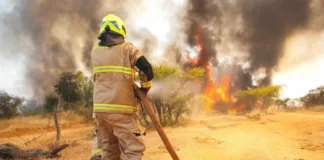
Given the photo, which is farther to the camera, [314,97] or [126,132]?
[314,97]

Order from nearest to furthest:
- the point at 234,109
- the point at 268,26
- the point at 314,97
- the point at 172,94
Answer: the point at 172,94 < the point at 314,97 < the point at 234,109 < the point at 268,26

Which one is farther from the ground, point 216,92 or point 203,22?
point 203,22

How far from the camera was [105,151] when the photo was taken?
3.72 metres

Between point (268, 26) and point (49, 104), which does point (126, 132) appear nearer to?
point (49, 104)

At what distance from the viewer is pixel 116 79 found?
11.5 ft

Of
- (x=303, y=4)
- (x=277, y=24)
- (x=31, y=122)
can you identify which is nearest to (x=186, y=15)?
(x=277, y=24)

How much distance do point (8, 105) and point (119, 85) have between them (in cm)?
1774

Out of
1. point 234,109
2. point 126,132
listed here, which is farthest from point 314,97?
point 126,132

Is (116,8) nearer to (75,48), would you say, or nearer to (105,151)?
(75,48)

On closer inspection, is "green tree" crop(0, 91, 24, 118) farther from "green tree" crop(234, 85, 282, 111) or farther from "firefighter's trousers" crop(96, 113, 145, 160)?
"firefighter's trousers" crop(96, 113, 145, 160)

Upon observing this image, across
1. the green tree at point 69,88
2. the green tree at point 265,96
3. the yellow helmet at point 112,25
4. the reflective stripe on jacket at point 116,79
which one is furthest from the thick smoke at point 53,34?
the reflective stripe on jacket at point 116,79

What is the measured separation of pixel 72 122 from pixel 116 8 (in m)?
10.2

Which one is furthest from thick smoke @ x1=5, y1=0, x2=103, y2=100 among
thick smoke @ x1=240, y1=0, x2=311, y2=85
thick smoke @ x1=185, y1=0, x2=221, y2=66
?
thick smoke @ x1=240, y1=0, x2=311, y2=85

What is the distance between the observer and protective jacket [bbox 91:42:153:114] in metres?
3.48
